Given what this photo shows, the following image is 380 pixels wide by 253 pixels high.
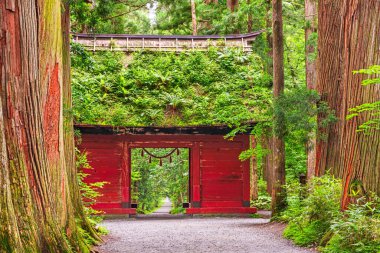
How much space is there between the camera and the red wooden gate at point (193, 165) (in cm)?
2088

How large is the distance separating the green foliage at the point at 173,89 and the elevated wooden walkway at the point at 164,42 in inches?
17.1

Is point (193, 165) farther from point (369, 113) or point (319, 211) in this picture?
point (369, 113)

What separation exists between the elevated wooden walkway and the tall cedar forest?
434 millimetres

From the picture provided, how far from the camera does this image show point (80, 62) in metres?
13.3

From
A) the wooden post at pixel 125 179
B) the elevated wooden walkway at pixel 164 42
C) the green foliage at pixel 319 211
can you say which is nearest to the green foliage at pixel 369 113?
the green foliage at pixel 319 211

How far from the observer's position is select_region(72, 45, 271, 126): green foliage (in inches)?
793

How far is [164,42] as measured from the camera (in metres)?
24.4

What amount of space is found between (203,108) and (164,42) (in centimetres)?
486

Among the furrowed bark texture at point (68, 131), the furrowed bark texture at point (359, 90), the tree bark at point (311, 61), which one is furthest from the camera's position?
the tree bark at point (311, 61)

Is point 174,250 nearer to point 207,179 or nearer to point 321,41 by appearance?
point 321,41

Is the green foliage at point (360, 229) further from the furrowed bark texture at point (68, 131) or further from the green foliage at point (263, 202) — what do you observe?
the green foliage at point (263, 202)

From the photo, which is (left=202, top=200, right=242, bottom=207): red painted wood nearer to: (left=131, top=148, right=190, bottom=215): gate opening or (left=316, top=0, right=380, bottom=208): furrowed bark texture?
(left=131, top=148, right=190, bottom=215): gate opening

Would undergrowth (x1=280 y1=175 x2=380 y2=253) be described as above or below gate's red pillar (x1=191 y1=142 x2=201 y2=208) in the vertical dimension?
above

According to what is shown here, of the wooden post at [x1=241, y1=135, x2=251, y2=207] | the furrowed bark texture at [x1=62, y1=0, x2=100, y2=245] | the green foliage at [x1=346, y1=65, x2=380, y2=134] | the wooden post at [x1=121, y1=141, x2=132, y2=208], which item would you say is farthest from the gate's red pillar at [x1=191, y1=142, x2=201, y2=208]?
the green foliage at [x1=346, y1=65, x2=380, y2=134]
